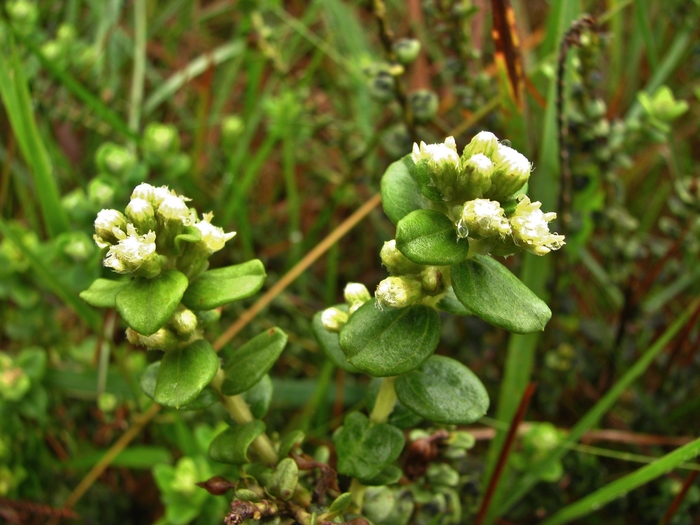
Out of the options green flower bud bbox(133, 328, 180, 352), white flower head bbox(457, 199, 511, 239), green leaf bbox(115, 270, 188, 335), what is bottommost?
green flower bud bbox(133, 328, 180, 352)

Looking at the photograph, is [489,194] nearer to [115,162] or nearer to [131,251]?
[131,251]

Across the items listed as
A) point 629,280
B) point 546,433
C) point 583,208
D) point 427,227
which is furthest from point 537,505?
point 427,227

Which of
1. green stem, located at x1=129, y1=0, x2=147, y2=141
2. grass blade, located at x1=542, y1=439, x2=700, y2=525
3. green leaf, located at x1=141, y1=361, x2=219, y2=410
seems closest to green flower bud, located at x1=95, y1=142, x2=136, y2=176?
green stem, located at x1=129, y1=0, x2=147, y2=141

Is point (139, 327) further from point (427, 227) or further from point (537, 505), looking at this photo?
point (537, 505)

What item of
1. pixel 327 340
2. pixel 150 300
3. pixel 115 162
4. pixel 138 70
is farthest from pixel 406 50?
pixel 138 70

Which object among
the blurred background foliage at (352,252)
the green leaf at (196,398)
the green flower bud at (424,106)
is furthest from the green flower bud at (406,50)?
the green leaf at (196,398)

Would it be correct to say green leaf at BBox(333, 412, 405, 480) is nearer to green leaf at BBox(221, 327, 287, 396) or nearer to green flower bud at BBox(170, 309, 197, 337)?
green leaf at BBox(221, 327, 287, 396)

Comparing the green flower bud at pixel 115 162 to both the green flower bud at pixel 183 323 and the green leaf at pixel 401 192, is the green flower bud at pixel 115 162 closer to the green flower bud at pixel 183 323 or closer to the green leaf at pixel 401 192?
the green flower bud at pixel 183 323
